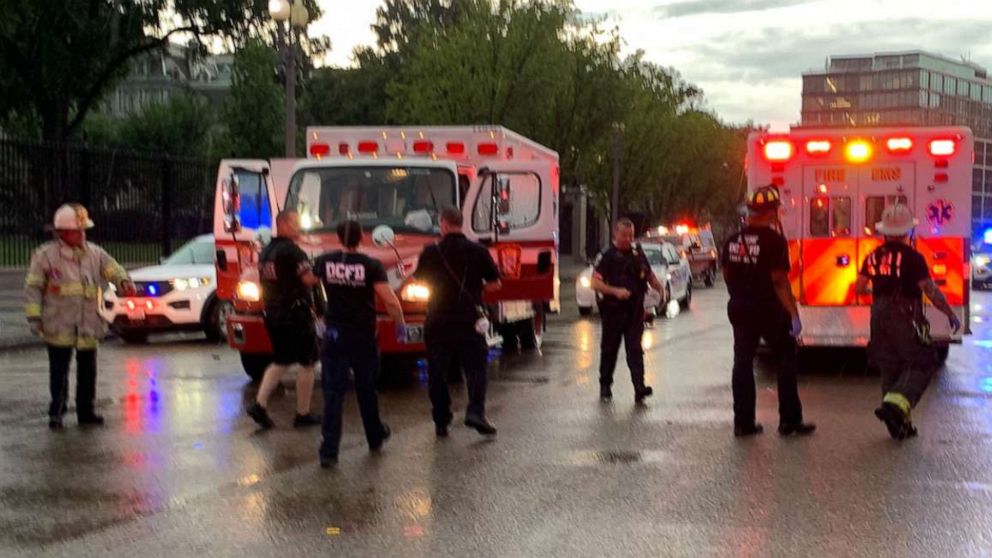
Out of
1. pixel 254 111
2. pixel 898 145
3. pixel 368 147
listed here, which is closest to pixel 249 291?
pixel 368 147

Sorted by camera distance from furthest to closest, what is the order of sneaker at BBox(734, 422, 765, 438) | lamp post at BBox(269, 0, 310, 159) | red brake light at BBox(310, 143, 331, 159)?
lamp post at BBox(269, 0, 310, 159) < red brake light at BBox(310, 143, 331, 159) < sneaker at BBox(734, 422, 765, 438)

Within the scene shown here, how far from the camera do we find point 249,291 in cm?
1254

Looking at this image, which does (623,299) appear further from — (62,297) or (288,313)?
(62,297)

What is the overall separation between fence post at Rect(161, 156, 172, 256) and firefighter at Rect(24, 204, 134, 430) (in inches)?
600

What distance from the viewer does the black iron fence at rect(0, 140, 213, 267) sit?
22922mm

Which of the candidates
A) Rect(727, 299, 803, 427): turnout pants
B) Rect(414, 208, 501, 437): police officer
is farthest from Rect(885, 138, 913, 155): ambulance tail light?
Rect(414, 208, 501, 437): police officer

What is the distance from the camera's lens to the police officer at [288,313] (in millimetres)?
10156

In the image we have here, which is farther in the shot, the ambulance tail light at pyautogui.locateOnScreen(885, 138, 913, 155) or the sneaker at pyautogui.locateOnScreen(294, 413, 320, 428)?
the ambulance tail light at pyautogui.locateOnScreen(885, 138, 913, 155)

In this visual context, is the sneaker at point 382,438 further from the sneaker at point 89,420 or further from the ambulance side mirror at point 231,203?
the ambulance side mirror at point 231,203

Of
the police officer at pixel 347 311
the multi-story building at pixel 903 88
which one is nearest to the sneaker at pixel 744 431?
the police officer at pixel 347 311

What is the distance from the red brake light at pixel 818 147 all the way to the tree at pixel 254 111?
85.8 feet

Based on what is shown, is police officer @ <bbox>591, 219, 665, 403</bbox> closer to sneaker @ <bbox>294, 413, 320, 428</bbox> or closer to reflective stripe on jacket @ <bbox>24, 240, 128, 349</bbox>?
sneaker @ <bbox>294, 413, 320, 428</bbox>

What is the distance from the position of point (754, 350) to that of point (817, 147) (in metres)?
5.30

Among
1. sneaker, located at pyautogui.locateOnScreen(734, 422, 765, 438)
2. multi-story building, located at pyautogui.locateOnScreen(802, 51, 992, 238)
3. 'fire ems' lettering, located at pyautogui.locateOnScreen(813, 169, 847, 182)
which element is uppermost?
multi-story building, located at pyautogui.locateOnScreen(802, 51, 992, 238)
